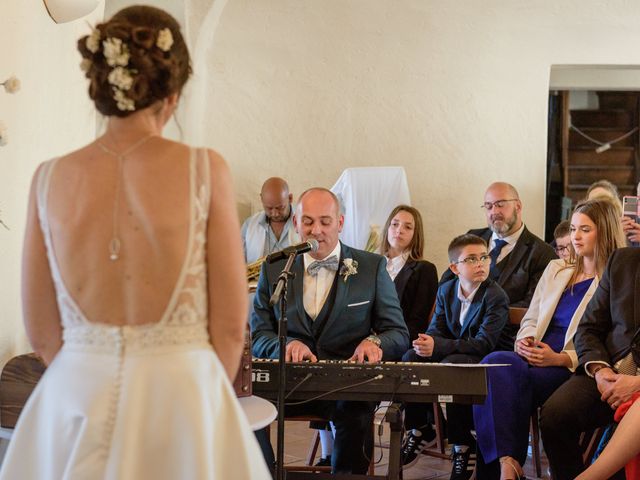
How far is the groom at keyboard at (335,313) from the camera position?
4496mm

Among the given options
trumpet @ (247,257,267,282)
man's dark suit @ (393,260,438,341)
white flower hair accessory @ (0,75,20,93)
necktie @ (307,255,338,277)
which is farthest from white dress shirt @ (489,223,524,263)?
white flower hair accessory @ (0,75,20,93)

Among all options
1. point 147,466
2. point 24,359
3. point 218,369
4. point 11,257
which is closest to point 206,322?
point 218,369

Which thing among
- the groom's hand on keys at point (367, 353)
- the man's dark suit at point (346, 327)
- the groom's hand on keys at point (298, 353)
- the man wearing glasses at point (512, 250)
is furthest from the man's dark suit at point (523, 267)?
the groom's hand on keys at point (298, 353)

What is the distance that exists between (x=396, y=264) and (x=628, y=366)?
2308 mm

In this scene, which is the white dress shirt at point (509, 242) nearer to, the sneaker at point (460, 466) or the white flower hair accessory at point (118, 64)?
the sneaker at point (460, 466)

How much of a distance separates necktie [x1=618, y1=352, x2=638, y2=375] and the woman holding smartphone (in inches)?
15.1

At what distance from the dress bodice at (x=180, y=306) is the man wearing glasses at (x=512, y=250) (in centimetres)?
372

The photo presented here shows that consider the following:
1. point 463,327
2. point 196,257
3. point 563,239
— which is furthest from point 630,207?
point 196,257

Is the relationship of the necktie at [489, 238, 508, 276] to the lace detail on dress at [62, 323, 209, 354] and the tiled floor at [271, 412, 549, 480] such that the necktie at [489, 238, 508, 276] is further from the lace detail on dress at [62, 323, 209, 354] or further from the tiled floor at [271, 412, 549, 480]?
the lace detail on dress at [62, 323, 209, 354]

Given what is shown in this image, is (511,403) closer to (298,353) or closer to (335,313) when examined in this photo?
(335,313)

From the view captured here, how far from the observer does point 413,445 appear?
5.82 meters

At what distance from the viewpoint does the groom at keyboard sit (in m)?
4.50

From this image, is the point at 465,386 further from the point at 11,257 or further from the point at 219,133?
the point at 219,133

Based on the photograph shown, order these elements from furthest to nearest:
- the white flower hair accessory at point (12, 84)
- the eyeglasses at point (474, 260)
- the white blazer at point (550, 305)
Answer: the eyeglasses at point (474, 260) < the white blazer at point (550, 305) < the white flower hair accessory at point (12, 84)
